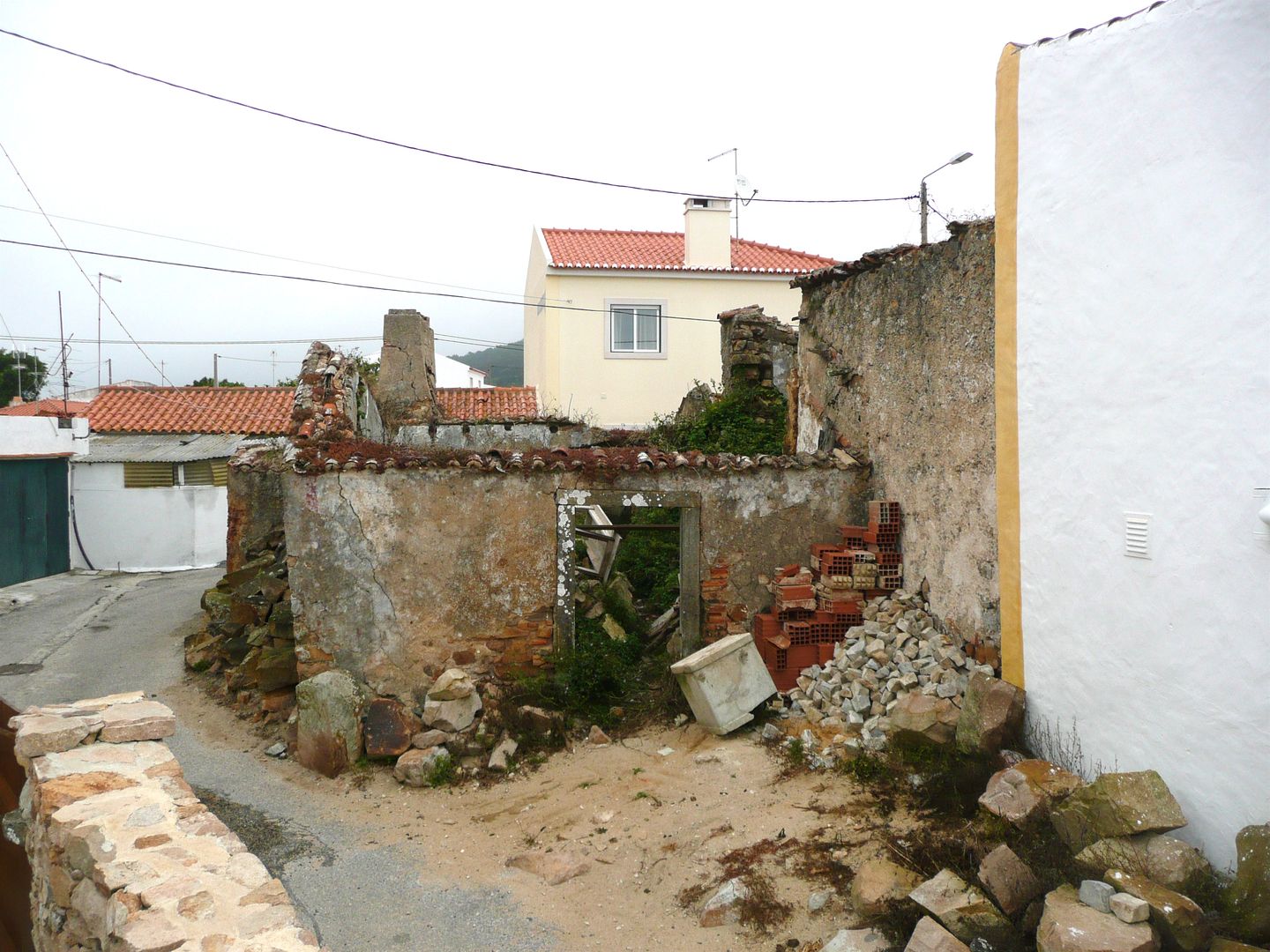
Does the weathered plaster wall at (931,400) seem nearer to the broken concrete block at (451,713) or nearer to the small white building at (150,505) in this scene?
the broken concrete block at (451,713)

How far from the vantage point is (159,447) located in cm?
1905

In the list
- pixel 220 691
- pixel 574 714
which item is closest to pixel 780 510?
pixel 574 714

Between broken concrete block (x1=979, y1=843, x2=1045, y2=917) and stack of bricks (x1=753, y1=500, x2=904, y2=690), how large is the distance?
3566 mm

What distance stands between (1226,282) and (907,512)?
3.97m

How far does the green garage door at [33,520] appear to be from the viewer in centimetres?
1656

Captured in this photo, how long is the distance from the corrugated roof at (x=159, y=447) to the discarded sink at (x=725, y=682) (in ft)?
45.4

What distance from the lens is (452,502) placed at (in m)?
8.20

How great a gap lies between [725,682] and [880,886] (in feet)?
9.80

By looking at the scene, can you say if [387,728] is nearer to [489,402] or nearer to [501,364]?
[489,402]

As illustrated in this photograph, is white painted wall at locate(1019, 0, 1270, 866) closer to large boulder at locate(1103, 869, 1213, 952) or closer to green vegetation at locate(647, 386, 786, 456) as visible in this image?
large boulder at locate(1103, 869, 1213, 952)

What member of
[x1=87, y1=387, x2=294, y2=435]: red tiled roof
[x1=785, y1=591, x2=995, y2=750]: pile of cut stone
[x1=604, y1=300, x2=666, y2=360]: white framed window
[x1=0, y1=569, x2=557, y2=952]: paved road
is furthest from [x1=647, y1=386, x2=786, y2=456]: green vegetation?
[x1=87, y1=387, x2=294, y2=435]: red tiled roof

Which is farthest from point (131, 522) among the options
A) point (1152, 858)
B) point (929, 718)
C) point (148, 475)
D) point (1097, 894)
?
Result: point (1152, 858)

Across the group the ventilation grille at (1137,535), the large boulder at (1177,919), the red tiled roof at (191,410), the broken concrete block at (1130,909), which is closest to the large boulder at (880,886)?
the broken concrete block at (1130,909)

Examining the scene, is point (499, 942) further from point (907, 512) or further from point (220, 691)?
point (220, 691)
